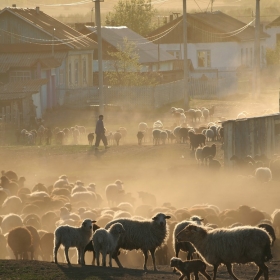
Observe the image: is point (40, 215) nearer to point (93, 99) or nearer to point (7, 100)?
point (7, 100)

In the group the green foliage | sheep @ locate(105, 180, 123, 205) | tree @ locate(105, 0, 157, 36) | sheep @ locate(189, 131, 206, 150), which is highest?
tree @ locate(105, 0, 157, 36)

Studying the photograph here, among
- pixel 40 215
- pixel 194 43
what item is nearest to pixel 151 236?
pixel 40 215

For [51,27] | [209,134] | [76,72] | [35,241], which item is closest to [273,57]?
[76,72]

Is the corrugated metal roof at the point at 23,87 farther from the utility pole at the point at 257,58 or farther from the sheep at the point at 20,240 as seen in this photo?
the sheep at the point at 20,240

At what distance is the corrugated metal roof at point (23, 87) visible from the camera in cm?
4722

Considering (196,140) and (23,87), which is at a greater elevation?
(23,87)

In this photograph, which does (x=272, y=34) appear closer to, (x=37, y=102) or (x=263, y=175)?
(x=37, y=102)

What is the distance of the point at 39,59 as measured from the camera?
52125 millimetres

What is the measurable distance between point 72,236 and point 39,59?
37.0 meters

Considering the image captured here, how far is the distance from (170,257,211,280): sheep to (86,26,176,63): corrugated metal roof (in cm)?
5039

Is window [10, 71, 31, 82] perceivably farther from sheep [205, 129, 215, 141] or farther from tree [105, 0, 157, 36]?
tree [105, 0, 157, 36]

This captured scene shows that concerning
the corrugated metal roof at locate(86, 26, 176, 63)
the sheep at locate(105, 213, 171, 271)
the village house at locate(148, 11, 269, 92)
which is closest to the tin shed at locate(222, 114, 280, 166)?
the sheep at locate(105, 213, 171, 271)

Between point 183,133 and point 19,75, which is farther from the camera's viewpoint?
point 19,75

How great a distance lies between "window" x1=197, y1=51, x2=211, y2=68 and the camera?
78.1 m
